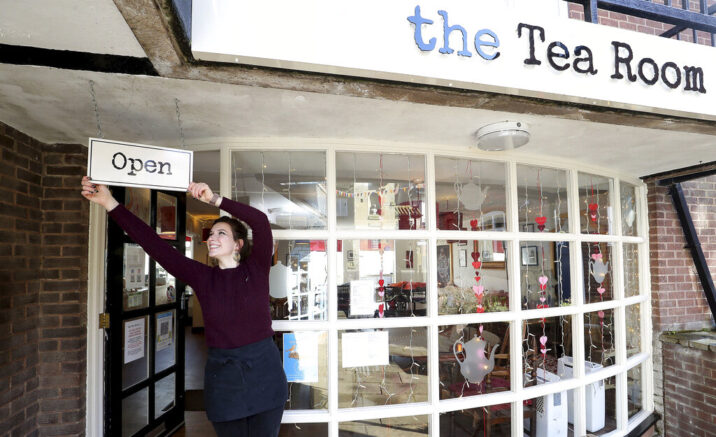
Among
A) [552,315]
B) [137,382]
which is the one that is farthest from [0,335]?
[552,315]

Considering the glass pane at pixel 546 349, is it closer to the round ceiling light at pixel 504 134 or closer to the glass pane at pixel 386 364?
the glass pane at pixel 386 364

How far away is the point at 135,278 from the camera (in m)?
3.37

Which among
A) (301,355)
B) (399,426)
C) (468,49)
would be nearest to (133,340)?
(301,355)

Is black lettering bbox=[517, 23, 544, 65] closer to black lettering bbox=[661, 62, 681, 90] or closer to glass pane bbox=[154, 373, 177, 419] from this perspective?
black lettering bbox=[661, 62, 681, 90]

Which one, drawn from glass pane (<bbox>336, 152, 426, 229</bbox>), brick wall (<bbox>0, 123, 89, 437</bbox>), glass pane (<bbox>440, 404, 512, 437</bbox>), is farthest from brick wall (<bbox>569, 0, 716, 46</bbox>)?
brick wall (<bbox>0, 123, 89, 437</bbox>)

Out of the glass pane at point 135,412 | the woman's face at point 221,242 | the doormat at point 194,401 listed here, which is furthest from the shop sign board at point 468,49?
the doormat at point 194,401

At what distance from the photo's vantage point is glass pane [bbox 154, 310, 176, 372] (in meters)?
3.60

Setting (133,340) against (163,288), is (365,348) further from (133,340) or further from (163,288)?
(163,288)

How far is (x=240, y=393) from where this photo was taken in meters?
1.94

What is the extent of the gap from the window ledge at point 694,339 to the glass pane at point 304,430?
3667 millimetres

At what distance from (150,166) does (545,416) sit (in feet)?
11.3

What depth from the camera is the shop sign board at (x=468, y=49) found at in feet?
5.52

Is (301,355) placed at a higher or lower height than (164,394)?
higher

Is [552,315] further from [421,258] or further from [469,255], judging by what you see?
[421,258]
